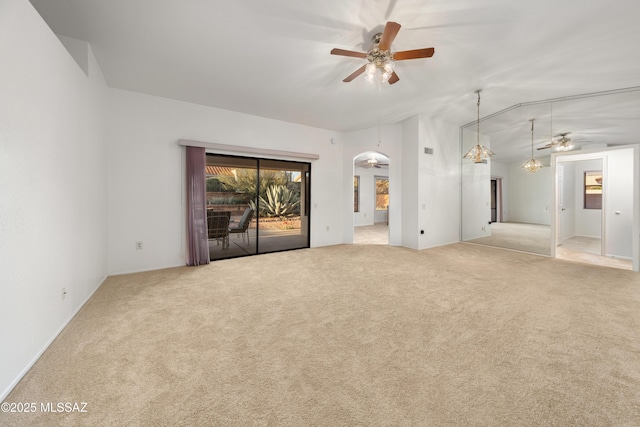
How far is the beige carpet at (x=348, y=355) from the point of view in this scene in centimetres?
136

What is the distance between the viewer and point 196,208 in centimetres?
441

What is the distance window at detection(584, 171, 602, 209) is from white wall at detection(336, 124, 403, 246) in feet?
12.7

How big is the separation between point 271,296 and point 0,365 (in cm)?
208

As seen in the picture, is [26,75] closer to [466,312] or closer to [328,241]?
[466,312]

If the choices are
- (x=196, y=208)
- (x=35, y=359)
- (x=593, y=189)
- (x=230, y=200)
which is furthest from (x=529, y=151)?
(x=35, y=359)

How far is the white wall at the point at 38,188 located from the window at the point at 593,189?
847cm

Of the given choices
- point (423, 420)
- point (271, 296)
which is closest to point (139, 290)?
point (271, 296)

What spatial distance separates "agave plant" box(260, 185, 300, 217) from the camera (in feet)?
18.2

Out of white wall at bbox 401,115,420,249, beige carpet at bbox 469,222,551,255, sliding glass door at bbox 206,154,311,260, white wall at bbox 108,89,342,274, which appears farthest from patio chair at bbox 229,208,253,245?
beige carpet at bbox 469,222,551,255

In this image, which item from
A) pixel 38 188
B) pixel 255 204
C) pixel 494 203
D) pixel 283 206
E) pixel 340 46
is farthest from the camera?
pixel 494 203

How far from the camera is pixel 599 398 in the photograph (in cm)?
145

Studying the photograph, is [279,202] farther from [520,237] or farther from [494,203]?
[494,203]

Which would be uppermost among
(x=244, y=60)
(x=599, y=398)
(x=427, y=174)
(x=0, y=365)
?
(x=244, y=60)

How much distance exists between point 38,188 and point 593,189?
28.7 feet
